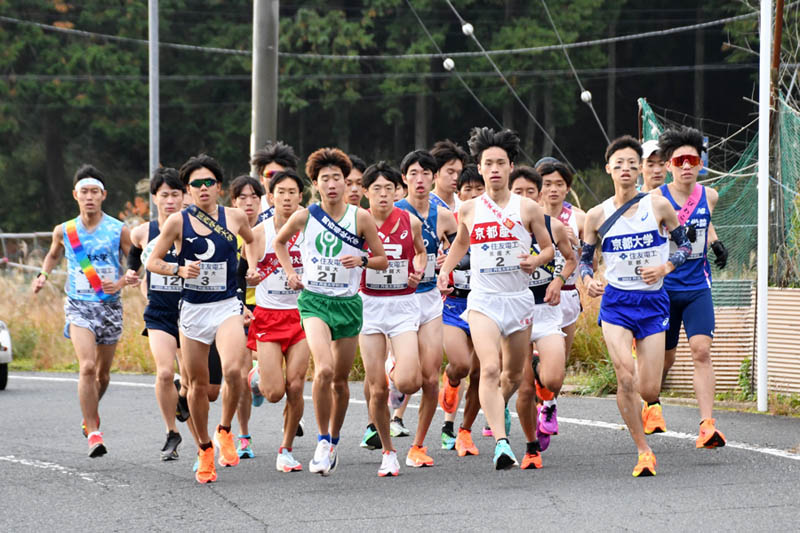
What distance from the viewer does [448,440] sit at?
439 inches

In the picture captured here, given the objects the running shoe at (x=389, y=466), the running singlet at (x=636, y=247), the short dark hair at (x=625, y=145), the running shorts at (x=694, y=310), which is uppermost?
the short dark hair at (x=625, y=145)

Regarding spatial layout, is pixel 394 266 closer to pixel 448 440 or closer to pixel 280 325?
pixel 280 325

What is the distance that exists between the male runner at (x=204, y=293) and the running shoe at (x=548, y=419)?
2493 mm

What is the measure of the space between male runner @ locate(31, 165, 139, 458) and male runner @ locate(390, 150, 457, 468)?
2425mm

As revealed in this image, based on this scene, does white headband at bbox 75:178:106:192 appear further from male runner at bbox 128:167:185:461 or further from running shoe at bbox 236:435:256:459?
running shoe at bbox 236:435:256:459

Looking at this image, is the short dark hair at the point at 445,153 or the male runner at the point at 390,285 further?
the short dark hair at the point at 445,153

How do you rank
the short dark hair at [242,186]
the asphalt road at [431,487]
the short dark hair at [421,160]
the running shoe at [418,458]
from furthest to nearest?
the short dark hair at [242,186]
the short dark hair at [421,160]
the running shoe at [418,458]
the asphalt road at [431,487]

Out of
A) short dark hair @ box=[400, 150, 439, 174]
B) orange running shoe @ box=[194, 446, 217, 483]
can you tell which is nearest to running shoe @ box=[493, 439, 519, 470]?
orange running shoe @ box=[194, 446, 217, 483]

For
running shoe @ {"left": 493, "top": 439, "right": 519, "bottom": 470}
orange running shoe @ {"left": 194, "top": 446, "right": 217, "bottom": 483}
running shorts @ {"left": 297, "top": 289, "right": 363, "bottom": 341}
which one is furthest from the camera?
running shorts @ {"left": 297, "top": 289, "right": 363, "bottom": 341}

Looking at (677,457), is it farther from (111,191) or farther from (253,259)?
(111,191)

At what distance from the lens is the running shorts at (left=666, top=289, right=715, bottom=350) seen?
1044 cm

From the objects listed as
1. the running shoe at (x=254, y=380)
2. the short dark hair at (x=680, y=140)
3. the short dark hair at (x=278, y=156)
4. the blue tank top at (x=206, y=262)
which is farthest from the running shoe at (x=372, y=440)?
the short dark hair at (x=680, y=140)

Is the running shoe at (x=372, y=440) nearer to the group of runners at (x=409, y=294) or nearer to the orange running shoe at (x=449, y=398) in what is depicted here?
the group of runners at (x=409, y=294)

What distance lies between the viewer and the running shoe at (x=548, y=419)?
35.4ft
